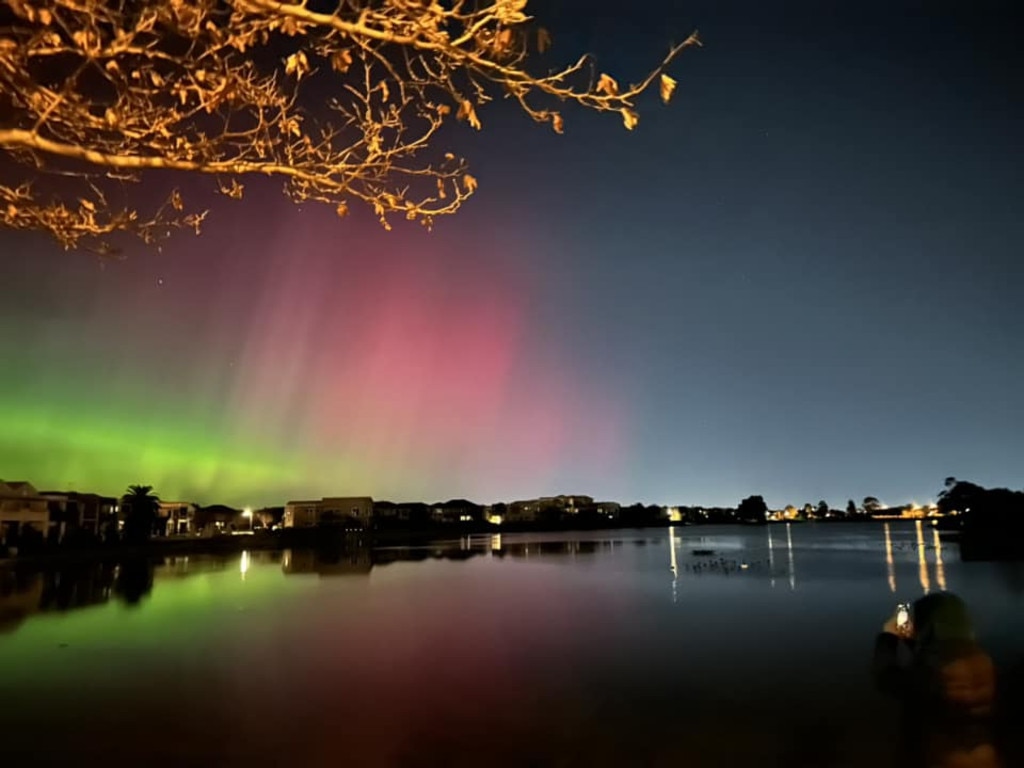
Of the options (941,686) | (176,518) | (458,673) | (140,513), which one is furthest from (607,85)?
(176,518)

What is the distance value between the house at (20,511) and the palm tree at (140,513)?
9.88 m

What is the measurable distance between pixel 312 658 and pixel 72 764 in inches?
375

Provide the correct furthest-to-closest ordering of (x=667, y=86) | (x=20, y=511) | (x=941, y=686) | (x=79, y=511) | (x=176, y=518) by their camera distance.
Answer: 1. (x=176, y=518)
2. (x=79, y=511)
3. (x=20, y=511)
4. (x=941, y=686)
5. (x=667, y=86)

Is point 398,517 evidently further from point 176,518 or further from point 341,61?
point 341,61

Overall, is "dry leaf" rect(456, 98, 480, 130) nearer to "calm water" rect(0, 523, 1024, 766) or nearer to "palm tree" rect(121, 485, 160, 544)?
"calm water" rect(0, 523, 1024, 766)

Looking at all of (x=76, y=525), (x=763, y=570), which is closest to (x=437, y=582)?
(x=763, y=570)

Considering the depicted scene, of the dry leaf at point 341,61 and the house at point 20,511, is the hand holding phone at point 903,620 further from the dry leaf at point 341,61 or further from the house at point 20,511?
the house at point 20,511

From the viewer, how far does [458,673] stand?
1800cm

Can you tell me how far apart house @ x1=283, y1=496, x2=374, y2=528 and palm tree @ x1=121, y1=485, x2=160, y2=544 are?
238 feet

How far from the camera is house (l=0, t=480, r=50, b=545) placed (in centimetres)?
5494

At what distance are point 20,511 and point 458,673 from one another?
182ft

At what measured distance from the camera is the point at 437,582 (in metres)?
44.1

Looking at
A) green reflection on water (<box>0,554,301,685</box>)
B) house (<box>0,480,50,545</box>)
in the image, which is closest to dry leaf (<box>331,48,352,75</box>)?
green reflection on water (<box>0,554,301,685</box>)

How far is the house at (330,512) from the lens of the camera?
153 m
